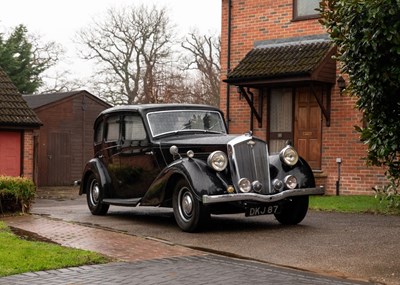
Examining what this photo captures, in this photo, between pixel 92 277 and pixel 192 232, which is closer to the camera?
pixel 92 277

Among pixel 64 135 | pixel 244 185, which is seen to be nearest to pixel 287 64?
pixel 244 185

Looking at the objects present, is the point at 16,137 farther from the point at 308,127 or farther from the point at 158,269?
the point at 158,269

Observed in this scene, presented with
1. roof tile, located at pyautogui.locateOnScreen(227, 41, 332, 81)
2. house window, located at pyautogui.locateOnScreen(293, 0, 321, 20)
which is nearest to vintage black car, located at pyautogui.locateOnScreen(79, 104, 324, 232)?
roof tile, located at pyautogui.locateOnScreen(227, 41, 332, 81)

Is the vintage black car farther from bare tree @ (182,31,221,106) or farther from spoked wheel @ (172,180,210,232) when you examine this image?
bare tree @ (182,31,221,106)

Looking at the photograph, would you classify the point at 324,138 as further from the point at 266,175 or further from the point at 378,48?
the point at 378,48

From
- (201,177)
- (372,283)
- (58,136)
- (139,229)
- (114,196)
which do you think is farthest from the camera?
(58,136)

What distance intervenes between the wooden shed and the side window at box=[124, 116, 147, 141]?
15.3 meters

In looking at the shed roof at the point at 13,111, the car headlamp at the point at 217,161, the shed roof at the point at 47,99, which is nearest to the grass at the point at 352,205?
the car headlamp at the point at 217,161

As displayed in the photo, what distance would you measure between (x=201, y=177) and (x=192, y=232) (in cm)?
85

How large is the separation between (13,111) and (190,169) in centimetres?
1274

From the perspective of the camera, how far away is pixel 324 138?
1689 centimetres

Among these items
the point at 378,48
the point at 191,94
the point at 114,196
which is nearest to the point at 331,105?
the point at 114,196

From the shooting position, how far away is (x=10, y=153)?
21.5 meters

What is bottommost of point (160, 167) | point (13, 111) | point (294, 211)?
point (294, 211)
